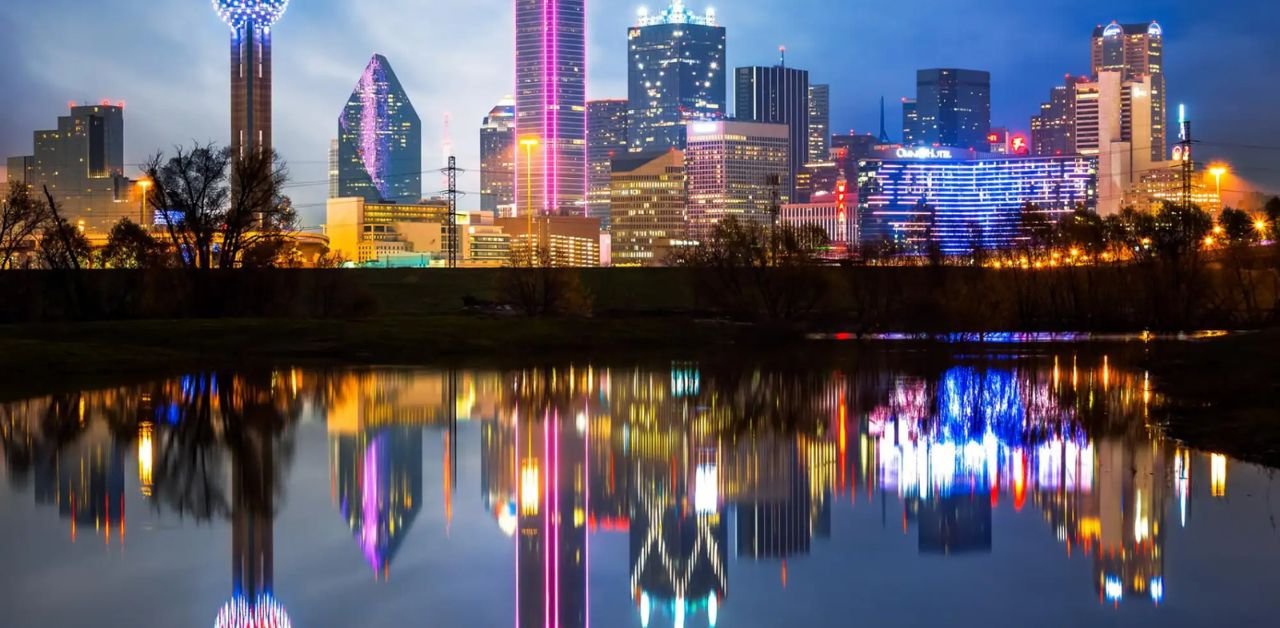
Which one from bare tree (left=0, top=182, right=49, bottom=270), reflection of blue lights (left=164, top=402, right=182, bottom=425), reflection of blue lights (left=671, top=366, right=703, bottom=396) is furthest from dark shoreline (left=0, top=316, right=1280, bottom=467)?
bare tree (left=0, top=182, right=49, bottom=270)

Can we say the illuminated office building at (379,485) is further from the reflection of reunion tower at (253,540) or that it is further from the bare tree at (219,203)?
the bare tree at (219,203)

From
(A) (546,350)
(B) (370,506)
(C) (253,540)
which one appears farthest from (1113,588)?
(A) (546,350)

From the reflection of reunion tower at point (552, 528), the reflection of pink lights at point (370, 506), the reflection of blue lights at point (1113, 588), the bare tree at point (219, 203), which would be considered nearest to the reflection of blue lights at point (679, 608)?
the reflection of reunion tower at point (552, 528)

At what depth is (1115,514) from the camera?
21.0 meters

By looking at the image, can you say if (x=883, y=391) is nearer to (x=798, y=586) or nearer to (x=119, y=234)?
(x=798, y=586)

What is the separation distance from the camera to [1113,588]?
53.8ft

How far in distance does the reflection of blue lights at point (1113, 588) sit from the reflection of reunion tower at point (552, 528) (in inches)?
234

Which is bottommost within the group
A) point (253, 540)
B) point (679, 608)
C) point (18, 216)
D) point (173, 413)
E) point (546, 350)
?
point (679, 608)

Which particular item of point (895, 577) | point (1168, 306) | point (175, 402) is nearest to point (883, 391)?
point (175, 402)

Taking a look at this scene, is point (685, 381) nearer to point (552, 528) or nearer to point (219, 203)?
point (552, 528)

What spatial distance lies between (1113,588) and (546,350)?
55.7m

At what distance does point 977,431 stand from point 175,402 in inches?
861

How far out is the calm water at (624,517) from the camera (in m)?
15.6

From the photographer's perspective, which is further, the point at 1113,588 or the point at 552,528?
the point at 552,528
